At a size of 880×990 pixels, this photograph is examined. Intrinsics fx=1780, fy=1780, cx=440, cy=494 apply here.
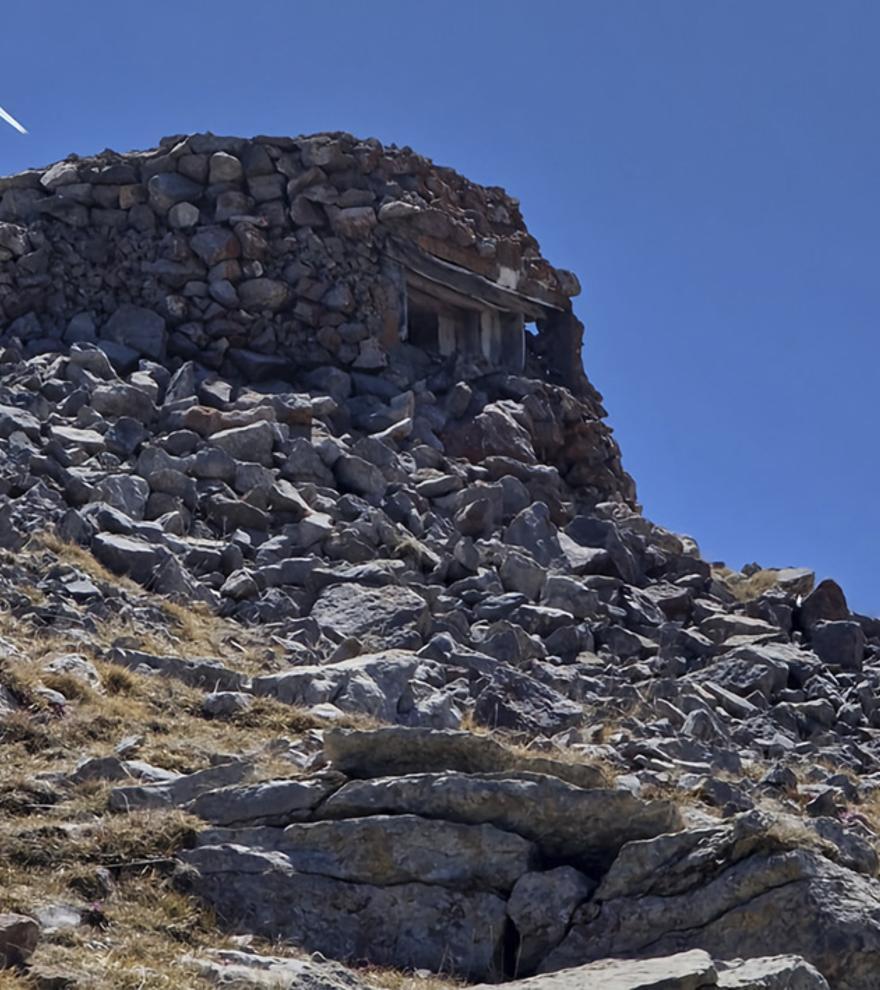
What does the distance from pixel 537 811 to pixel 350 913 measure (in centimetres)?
85

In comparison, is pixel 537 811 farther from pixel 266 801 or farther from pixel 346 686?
pixel 346 686

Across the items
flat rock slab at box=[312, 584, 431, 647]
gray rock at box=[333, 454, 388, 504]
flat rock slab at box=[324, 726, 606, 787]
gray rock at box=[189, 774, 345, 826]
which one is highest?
gray rock at box=[333, 454, 388, 504]

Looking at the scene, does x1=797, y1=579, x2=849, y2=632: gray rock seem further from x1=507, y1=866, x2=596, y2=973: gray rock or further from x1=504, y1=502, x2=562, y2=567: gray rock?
x1=507, y1=866, x2=596, y2=973: gray rock

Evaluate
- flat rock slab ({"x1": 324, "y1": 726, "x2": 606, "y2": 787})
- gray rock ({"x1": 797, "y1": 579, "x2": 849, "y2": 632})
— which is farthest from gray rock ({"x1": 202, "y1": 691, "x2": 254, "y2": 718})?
gray rock ({"x1": 797, "y1": 579, "x2": 849, "y2": 632})

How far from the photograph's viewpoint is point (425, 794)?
22.7ft

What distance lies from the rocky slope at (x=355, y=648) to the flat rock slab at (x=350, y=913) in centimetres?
1

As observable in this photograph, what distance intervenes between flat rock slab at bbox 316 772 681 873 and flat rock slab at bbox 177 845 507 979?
361 mm

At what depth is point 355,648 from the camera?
35.3ft

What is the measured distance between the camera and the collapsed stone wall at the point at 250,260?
16.5m

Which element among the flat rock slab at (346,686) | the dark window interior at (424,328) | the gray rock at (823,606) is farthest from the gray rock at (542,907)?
the dark window interior at (424,328)

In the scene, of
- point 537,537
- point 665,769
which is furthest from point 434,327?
point 665,769

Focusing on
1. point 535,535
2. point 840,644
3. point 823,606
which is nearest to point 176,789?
point 535,535

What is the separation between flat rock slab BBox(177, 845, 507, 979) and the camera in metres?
6.41

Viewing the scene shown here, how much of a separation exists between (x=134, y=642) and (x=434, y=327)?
8611 mm
